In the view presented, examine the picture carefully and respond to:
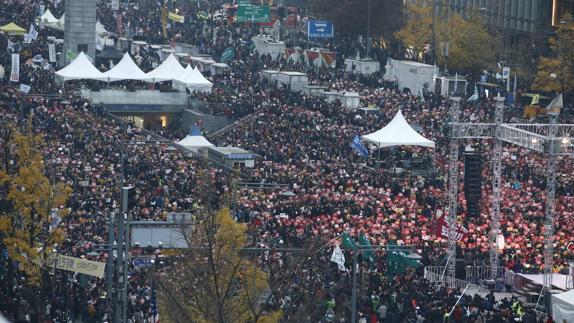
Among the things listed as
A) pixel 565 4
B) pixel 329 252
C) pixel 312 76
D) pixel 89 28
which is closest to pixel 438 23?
pixel 565 4

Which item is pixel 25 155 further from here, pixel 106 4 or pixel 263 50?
pixel 106 4

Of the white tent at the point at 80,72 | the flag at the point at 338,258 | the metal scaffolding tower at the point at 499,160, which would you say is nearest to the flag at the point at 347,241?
the flag at the point at 338,258

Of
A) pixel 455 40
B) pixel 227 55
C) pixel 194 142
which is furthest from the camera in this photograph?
pixel 455 40

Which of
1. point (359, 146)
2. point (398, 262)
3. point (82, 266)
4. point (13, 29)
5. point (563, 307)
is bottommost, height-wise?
Answer: point (563, 307)

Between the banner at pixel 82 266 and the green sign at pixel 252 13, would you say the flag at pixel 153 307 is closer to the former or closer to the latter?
the banner at pixel 82 266

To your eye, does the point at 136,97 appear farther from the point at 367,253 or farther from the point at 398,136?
the point at 367,253

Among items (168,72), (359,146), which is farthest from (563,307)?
(168,72)

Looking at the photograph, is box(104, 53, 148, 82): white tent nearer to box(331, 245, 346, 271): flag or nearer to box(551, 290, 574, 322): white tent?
box(331, 245, 346, 271): flag
